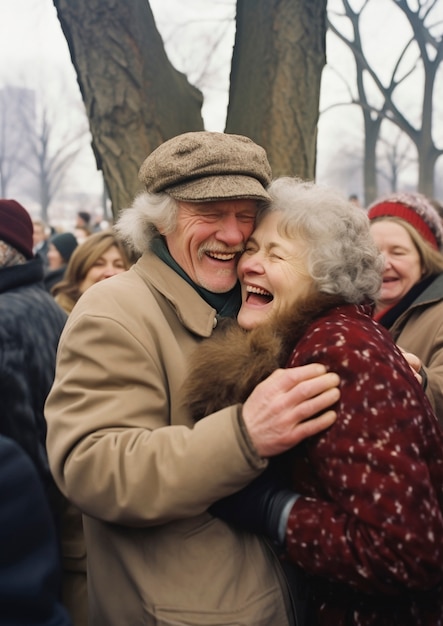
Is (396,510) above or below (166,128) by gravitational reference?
below

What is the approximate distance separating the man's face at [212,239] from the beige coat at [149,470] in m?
0.22

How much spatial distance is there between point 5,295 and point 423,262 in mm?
2243

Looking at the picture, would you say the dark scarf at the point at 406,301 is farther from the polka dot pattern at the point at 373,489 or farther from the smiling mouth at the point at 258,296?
the polka dot pattern at the point at 373,489

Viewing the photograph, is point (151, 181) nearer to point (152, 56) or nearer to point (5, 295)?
point (5, 295)

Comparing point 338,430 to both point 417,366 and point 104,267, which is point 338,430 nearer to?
point 417,366

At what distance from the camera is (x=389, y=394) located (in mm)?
1734

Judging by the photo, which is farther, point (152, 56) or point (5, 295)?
point (152, 56)

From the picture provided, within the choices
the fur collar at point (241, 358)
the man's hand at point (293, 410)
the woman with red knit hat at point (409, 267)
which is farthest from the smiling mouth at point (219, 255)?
the woman with red knit hat at point (409, 267)

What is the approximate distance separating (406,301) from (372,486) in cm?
208

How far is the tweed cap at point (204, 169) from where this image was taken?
2.14 m

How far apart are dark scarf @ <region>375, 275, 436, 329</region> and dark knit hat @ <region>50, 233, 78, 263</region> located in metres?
4.67

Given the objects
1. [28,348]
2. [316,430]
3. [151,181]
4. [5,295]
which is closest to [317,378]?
[316,430]

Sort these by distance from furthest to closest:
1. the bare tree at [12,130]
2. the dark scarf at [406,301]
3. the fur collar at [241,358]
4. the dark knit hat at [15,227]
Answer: the bare tree at [12,130], the dark scarf at [406,301], the dark knit hat at [15,227], the fur collar at [241,358]

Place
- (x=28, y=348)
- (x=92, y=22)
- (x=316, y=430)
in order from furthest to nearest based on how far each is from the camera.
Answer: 1. (x=92, y=22)
2. (x=28, y=348)
3. (x=316, y=430)
